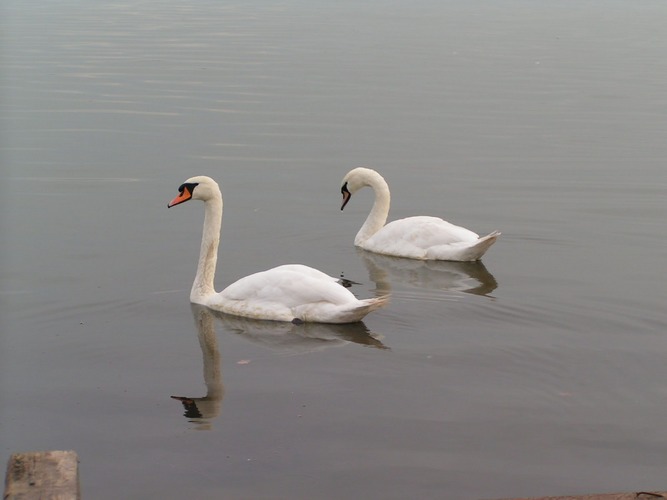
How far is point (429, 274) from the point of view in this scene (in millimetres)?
13281

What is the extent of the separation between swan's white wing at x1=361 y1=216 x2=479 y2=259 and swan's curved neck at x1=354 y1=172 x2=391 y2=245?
36 centimetres

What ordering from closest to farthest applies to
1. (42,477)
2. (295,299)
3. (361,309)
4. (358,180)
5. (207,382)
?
(42,477) → (207,382) → (361,309) → (295,299) → (358,180)

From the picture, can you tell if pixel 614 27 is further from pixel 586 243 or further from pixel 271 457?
pixel 271 457

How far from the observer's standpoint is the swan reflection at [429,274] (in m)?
12.7

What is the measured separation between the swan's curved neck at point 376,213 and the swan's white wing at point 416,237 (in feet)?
1.17

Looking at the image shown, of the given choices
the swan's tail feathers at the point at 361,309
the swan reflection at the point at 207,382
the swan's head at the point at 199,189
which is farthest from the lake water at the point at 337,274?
the swan's head at the point at 199,189

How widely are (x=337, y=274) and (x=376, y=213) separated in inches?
74.8

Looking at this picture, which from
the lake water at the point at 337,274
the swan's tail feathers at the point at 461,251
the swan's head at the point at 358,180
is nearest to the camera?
the lake water at the point at 337,274

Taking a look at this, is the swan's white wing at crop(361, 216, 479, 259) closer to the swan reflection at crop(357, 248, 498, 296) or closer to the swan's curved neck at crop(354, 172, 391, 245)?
the swan reflection at crop(357, 248, 498, 296)

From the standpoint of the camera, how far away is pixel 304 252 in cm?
1402

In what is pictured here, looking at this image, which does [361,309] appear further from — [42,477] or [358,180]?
[42,477]

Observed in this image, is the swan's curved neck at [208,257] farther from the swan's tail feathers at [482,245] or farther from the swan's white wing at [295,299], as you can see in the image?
the swan's tail feathers at [482,245]

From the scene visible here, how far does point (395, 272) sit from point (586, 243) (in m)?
2.51

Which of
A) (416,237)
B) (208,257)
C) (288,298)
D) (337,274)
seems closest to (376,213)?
(416,237)
